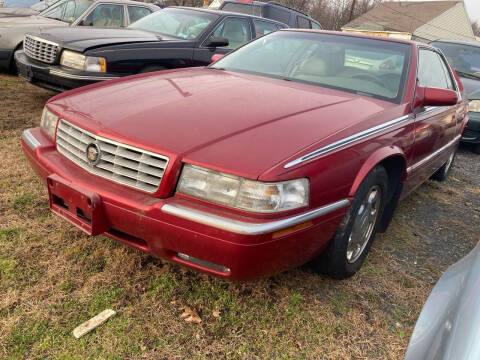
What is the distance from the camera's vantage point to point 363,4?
153 feet

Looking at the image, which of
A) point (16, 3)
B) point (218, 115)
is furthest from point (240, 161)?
point (16, 3)

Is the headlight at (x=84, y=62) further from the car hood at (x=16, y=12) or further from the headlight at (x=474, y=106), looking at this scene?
the headlight at (x=474, y=106)

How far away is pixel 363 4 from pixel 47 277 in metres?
52.2

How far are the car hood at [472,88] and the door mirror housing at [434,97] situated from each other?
3.85m

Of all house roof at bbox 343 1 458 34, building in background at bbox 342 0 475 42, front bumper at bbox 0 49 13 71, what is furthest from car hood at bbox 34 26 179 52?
house roof at bbox 343 1 458 34

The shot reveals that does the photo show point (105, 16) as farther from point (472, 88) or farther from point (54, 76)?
point (472, 88)

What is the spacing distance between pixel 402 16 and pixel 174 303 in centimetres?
4107

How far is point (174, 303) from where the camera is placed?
6.68 feet

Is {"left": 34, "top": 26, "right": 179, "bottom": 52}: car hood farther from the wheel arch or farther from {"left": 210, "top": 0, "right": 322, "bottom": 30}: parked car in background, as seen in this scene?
{"left": 210, "top": 0, "right": 322, "bottom": 30}: parked car in background

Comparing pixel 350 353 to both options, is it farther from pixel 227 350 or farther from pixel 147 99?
pixel 147 99

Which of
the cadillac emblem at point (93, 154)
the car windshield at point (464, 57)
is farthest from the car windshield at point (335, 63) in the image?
the car windshield at point (464, 57)

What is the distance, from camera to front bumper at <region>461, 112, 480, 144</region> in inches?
229

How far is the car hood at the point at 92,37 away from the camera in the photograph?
14.6ft

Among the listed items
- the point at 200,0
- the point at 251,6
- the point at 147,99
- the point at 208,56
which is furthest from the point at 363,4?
the point at 147,99
